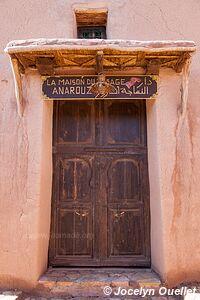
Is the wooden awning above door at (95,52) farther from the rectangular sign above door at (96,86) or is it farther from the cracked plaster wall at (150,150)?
the cracked plaster wall at (150,150)

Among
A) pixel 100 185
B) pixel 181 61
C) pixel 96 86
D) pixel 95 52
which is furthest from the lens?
pixel 100 185

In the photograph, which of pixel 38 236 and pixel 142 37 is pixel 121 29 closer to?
pixel 142 37

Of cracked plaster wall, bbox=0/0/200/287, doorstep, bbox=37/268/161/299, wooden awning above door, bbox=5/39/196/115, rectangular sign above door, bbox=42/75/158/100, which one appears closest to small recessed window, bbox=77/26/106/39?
cracked plaster wall, bbox=0/0/200/287

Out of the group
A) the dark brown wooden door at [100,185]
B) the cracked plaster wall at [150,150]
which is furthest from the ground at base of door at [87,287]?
the dark brown wooden door at [100,185]

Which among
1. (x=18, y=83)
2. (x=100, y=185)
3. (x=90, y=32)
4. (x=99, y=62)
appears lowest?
(x=100, y=185)

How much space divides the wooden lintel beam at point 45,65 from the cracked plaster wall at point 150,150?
0.66 feet

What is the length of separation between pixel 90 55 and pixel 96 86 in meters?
0.46

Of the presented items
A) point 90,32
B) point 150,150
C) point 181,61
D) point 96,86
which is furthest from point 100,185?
point 90,32

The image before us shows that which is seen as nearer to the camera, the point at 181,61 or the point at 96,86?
the point at 181,61

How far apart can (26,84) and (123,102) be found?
5.25 ft

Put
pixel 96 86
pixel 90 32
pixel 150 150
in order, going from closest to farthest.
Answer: pixel 96 86
pixel 150 150
pixel 90 32

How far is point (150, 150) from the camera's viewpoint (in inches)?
172

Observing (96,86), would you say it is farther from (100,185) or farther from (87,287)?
(87,287)

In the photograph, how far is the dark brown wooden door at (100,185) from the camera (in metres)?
4.32
